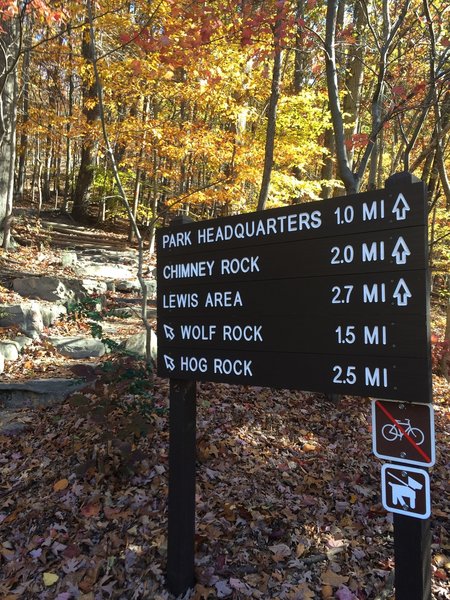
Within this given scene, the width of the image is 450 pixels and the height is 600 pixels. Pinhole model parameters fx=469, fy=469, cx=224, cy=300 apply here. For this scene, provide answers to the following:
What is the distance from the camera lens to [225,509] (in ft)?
13.1

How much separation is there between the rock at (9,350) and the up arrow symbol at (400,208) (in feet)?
22.3

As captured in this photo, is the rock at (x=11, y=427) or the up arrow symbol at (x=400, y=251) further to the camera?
the rock at (x=11, y=427)

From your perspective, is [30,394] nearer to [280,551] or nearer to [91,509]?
[91,509]

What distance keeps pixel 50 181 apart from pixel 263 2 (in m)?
28.5

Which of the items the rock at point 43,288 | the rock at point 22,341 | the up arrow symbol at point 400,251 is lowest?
the rock at point 22,341

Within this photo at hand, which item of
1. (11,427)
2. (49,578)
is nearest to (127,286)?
(11,427)

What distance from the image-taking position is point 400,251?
2.16 m

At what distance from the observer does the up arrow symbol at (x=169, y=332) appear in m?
3.15

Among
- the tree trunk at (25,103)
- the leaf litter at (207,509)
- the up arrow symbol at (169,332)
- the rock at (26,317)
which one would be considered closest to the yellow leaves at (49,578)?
the leaf litter at (207,509)

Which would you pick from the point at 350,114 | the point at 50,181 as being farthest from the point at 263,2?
the point at 50,181

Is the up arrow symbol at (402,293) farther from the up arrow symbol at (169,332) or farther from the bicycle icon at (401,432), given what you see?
the up arrow symbol at (169,332)

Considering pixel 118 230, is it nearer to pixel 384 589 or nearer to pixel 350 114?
pixel 350 114

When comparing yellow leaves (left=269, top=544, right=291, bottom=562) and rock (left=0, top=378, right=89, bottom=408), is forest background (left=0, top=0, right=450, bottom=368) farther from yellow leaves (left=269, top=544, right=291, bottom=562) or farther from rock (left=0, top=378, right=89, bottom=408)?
yellow leaves (left=269, top=544, right=291, bottom=562)

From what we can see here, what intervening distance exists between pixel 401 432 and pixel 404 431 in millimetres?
14
